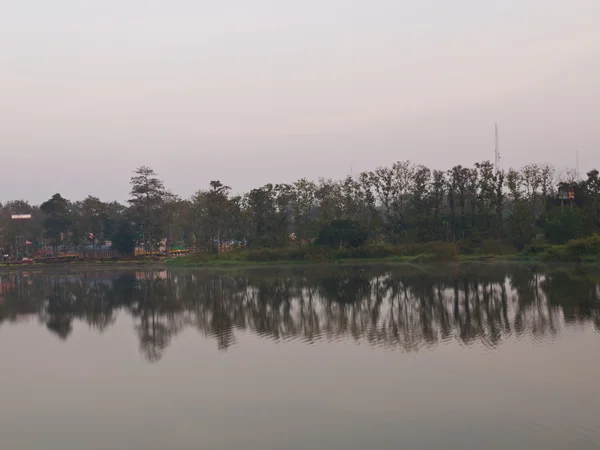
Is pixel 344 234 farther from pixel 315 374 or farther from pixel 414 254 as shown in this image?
pixel 315 374

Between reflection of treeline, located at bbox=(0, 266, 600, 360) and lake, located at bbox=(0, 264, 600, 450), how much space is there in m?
0.13

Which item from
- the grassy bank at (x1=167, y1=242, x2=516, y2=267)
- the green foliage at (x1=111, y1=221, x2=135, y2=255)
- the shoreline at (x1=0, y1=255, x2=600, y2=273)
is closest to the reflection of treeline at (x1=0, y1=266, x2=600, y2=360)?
the shoreline at (x1=0, y1=255, x2=600, y2=273)

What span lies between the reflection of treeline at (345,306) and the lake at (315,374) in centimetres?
13

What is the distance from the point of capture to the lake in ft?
30.1

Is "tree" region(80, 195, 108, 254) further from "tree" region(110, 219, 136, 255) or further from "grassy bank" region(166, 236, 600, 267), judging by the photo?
"grassy bank" region(166, 236, 600, 267)

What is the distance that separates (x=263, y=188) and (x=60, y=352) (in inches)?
1779

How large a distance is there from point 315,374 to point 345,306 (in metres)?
10.7

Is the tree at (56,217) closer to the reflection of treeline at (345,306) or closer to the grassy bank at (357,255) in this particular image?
the grassy bank at (357,255)

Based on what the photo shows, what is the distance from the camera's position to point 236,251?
59.7 m

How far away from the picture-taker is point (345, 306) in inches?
914

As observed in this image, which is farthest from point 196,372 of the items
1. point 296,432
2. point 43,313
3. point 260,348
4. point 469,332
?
point 43,313

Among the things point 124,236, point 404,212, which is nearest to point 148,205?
point 124,236

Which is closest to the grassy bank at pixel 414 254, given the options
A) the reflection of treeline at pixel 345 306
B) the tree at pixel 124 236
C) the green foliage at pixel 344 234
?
the green foliage at pixel 344 234

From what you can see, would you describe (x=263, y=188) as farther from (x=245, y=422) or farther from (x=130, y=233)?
(x=245, y=422)
